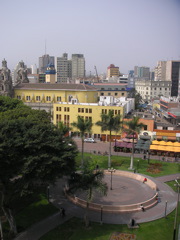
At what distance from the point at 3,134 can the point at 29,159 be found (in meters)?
3.23

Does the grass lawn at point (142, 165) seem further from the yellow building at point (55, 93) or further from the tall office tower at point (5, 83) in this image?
the tall office tower at point (5, 83)

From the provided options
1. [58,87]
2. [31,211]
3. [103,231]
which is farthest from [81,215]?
[58,87]

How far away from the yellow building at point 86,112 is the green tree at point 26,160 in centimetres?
3339

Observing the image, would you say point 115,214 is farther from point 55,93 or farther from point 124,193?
point 55,93

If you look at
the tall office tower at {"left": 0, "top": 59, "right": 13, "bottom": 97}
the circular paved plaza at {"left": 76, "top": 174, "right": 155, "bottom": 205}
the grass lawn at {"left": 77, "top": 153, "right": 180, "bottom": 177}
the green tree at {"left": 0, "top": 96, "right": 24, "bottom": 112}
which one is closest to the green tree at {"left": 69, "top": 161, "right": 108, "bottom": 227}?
the circular paved plaza at {"left": 76, "top": 174, "right": 155, "bottom": 205}

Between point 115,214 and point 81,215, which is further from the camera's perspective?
point 115,214

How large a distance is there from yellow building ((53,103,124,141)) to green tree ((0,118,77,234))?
1315 inches

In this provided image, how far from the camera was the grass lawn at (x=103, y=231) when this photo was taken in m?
23.4

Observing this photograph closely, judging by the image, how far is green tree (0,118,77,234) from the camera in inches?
872

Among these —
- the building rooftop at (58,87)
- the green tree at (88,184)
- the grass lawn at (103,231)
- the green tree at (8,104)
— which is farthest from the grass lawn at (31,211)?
the building rooftop at (58,87)

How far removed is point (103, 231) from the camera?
2434 cm

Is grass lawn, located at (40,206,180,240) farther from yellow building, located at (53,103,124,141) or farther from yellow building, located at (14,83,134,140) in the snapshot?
yellow building, located at (14,83,134,140)

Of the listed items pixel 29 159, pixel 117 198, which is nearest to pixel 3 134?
pixel 29 159

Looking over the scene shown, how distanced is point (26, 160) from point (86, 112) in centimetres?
3754
